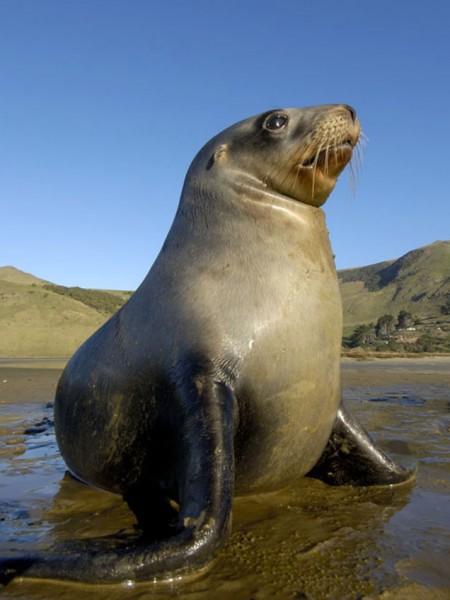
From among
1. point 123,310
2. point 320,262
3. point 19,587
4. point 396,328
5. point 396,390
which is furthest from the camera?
point 396,328

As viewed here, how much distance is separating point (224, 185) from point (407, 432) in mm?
3674

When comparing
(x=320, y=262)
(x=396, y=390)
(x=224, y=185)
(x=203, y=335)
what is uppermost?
(x=224, y=185)

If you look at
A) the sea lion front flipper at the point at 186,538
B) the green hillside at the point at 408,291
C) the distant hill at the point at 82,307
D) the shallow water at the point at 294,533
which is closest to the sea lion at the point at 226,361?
the sea lion front flipper at the point at 186,538

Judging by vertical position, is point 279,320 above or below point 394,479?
above

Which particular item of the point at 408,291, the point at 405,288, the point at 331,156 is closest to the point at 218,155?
the point at 331,156

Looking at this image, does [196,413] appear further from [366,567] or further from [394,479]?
[394,479]

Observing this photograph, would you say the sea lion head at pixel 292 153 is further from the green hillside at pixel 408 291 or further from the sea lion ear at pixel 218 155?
the green hillside at pixel 408 291

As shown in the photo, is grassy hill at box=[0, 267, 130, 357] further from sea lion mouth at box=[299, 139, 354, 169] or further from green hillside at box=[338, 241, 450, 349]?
sea lion mouth at box=[299, 139, 354, 169]

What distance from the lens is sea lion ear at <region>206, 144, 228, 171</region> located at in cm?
407

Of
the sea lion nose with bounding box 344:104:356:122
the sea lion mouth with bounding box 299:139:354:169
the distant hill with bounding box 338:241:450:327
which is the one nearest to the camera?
the sea lion mouth with bounding box 299:139:354:169

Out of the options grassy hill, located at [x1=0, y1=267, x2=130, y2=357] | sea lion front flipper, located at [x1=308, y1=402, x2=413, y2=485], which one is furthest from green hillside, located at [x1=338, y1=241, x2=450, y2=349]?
sea lion front flipper, located at [x1=308, y1=402, x2=413, y2=485]

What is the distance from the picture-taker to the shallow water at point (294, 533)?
242cm

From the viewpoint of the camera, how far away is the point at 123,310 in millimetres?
3945

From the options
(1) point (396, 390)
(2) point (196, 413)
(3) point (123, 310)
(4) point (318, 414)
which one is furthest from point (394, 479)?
(1) point (396, 390)
